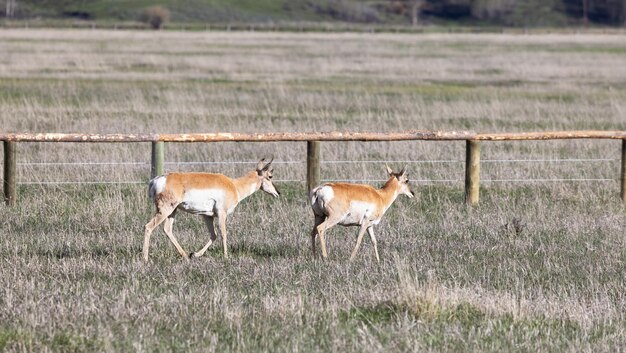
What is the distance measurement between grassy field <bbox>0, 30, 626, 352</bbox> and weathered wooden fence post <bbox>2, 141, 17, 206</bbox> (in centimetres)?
25

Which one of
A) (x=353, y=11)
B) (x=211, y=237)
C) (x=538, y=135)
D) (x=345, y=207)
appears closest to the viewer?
(x=345, y=207)

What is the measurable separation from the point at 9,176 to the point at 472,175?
627cm

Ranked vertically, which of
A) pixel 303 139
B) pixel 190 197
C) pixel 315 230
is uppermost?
pixel 303 139

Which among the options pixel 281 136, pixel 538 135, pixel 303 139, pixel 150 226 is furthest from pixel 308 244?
pixel 538 135

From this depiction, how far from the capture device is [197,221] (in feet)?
47.2

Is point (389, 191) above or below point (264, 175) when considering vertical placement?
below

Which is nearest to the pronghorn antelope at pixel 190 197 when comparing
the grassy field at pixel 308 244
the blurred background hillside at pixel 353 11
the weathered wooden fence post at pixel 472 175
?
the grassy field at pixel 308 244

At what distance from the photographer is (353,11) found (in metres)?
146

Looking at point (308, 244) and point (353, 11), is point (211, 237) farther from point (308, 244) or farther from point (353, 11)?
point (353, 11)

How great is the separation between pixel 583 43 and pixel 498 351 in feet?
248

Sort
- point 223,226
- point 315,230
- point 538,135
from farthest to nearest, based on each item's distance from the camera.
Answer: point 538,135 < point 315,230 < point 223,226

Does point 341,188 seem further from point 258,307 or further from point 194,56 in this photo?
point 194,56

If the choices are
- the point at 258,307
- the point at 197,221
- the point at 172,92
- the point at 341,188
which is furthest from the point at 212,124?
the point at 258,307

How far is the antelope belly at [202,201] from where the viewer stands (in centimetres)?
1155
